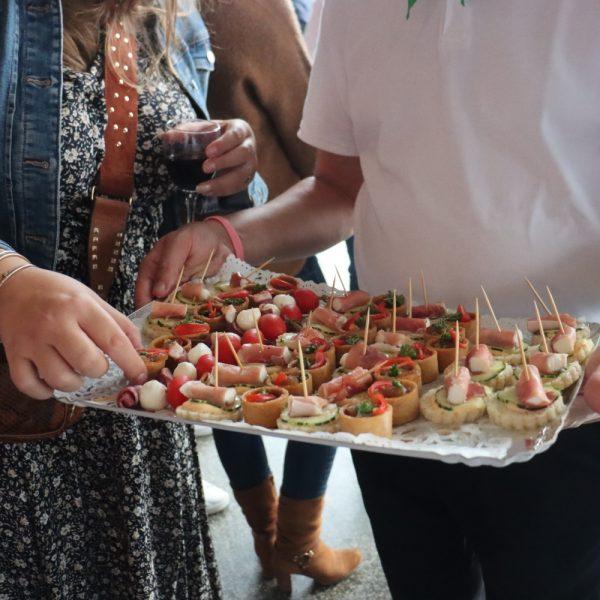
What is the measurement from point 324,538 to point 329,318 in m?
1.48

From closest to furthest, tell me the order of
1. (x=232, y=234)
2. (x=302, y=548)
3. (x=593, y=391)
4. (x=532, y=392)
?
(x=593, y=391) < (x=532, y=392) < (x=232, y=234) < (x=302, y=548)

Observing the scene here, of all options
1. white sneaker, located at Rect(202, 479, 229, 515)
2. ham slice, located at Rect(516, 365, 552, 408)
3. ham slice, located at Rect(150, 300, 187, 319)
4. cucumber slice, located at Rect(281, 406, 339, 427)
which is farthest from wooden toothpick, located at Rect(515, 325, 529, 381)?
white sneaker, located at Rect(202, 479, 229, 515)

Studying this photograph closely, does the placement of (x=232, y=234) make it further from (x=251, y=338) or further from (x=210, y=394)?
(x=210, y=394)

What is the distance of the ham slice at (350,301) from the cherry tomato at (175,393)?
1.35ft

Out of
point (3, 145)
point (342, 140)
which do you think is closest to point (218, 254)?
point (342, 140)

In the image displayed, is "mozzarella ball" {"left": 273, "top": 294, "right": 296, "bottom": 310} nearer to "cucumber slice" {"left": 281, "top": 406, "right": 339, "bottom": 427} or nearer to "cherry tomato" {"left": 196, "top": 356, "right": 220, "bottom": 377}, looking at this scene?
"cherry tomato" {"left": 196, "top": 356, "right": 220, "bottom": 377}

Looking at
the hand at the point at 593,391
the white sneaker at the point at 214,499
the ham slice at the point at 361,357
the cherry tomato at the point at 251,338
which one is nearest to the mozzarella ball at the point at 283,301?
the cherry tomato at the point at 251,338

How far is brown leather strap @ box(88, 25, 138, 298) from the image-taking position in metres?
1.77

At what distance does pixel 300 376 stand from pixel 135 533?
0.60 meters

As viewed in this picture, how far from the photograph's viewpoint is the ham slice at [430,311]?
162 centimetres

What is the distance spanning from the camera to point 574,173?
1.43m

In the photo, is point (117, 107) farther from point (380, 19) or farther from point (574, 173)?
point (574, 173)

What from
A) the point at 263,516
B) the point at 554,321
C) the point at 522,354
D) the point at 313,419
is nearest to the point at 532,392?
the point at 522,354

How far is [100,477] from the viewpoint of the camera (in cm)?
188
